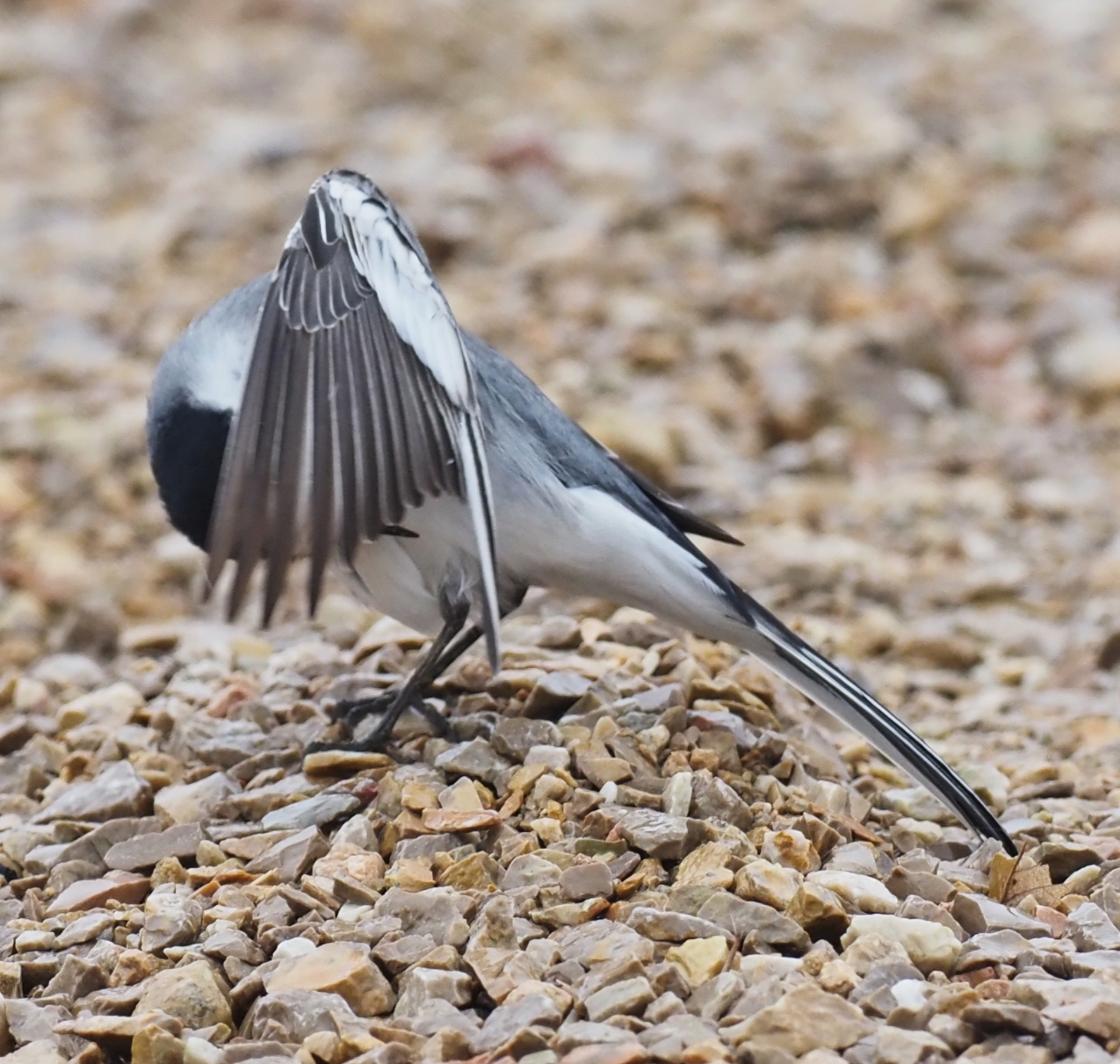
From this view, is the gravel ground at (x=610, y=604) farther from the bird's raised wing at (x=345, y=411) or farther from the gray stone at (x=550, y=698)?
the bird's raised wing at (x=345, y=411)

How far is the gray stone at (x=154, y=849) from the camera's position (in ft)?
11.9

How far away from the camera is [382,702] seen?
14.1 ft

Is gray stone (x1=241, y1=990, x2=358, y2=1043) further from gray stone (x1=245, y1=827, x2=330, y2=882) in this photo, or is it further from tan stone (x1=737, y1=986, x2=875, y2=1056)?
tan stone (x1=737, y1=986, x2=875, y2=1056)

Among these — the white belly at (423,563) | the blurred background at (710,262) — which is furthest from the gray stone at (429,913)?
the blurred background at (710,262)

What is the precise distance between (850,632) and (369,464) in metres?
2.35

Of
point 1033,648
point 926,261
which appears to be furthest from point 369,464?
point 926,261

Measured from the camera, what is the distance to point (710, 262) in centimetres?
805

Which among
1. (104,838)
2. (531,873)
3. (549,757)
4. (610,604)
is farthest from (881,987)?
(610,604)

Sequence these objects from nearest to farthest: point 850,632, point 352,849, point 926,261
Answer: point 352,849
point 850,632
point 926,261

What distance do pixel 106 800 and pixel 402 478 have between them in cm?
100

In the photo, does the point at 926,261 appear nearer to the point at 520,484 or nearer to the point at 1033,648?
the point at 1033,648

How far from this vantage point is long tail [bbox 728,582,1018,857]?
12.5 feet

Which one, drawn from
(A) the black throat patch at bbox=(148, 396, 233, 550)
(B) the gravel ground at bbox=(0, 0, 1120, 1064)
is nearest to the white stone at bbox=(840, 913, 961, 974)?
(B) the gravel ground at bbox=(0, 0, 1120, 1064)

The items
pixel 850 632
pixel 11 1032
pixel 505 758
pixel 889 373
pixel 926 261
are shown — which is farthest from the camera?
pixel 926 261
